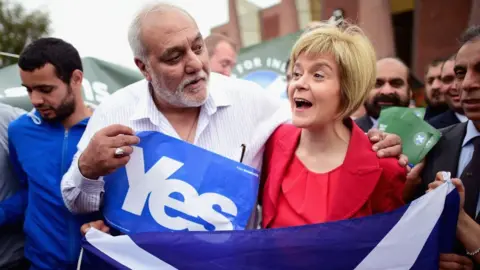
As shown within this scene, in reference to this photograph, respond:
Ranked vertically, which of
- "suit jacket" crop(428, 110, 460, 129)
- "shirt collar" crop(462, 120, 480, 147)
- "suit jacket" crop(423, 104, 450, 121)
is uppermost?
"shirt collar" crop(462, 120, 480, 147)

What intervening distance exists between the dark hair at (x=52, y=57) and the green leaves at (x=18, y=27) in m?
13.1

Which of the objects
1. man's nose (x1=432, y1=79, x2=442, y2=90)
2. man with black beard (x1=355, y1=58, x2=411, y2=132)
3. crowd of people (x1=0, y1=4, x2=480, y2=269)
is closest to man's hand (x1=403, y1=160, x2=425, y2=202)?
crowd of people (x1=0, y1=4, x2=480, y2=269)

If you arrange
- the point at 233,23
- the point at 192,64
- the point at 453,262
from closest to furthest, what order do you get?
1. the point at 453,262
2. the point at 192,64
3. the point at 233,23

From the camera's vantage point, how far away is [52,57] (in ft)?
9.85

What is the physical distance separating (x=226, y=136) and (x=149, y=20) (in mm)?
598

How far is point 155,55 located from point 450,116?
2452 mm

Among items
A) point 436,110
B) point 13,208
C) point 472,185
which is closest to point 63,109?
point 13,208

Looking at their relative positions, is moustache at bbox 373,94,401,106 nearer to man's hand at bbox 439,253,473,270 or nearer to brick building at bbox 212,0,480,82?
man's hand at bbox 439,253,473,270

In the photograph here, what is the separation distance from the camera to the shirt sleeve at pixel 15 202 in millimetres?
2871

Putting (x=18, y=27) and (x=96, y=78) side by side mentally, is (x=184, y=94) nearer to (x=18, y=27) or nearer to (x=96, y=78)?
(x=96, y=78)

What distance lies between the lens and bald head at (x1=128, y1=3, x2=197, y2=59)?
7.96ft

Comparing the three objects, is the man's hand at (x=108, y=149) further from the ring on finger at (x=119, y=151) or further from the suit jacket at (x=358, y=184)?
the suit jacket at (x=358, y=184)

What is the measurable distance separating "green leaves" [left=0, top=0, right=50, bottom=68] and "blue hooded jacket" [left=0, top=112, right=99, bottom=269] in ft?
43.8

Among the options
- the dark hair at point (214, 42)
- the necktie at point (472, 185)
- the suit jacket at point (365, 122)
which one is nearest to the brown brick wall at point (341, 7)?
the dark hair at point (214, 42)
